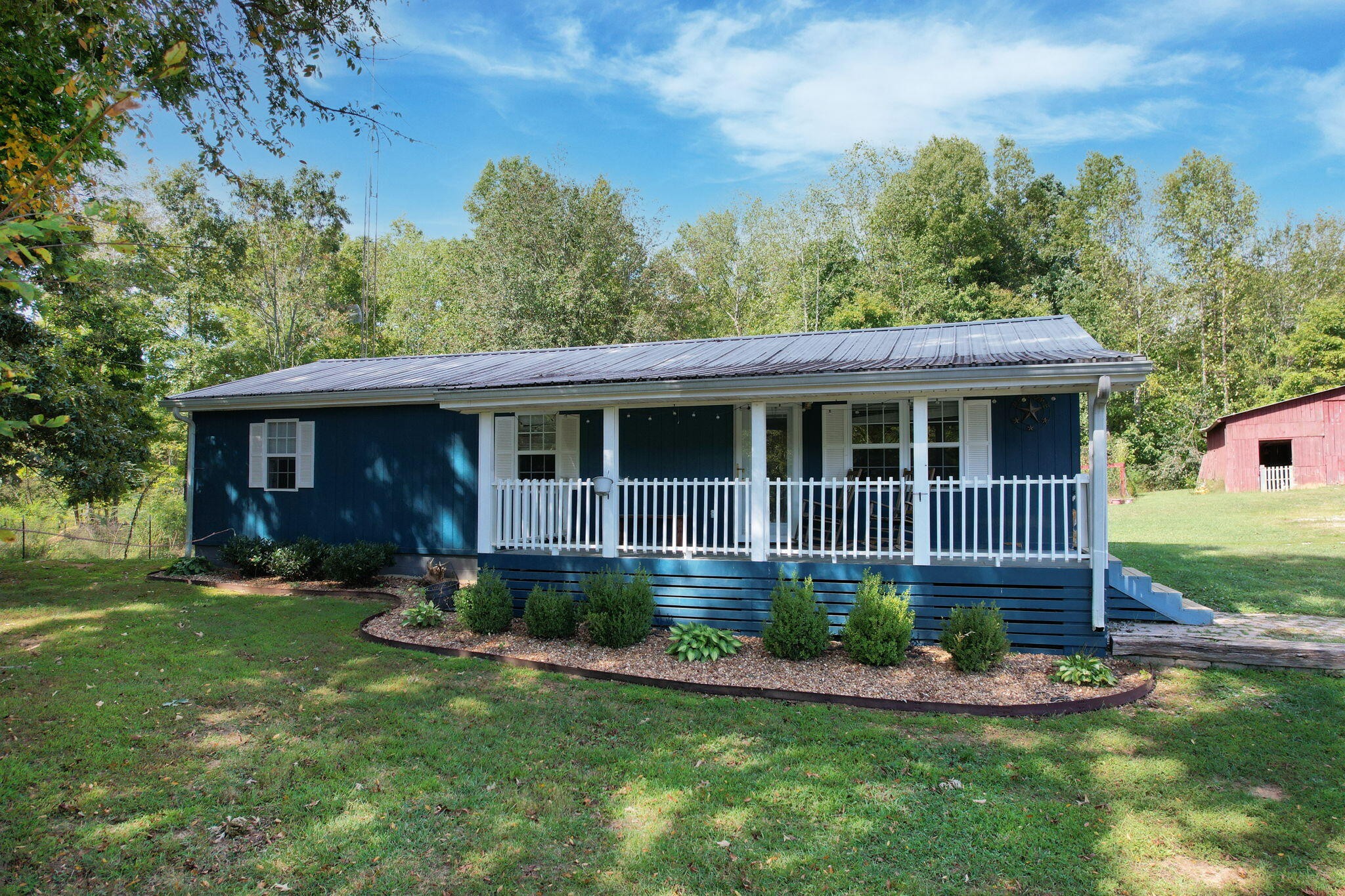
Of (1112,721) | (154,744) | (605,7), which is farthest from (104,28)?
(605,7)

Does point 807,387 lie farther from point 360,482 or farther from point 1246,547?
point 1246,547

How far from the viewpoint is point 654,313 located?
27.0 m

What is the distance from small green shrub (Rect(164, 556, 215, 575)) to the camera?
11.4 metres

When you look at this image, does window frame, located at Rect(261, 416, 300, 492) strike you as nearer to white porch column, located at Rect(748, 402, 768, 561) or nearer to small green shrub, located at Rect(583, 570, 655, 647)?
small green shrub, located at Rect(583, 570, 655, 647)

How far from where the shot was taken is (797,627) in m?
6.82

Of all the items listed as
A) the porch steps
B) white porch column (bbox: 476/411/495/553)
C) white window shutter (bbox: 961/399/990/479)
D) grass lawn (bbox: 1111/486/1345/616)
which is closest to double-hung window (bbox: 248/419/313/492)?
white porch column (bbox: 476/411/495/553)

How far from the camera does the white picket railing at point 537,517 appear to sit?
333 inches

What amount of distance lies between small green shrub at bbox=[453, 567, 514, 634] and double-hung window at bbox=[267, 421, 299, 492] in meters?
5.48

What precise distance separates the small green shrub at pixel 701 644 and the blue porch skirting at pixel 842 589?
0.52 m

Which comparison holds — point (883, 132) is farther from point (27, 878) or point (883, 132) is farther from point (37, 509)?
point (27, 878)

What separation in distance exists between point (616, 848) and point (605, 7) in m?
13.6

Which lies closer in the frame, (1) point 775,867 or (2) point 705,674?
(1) point 775,867

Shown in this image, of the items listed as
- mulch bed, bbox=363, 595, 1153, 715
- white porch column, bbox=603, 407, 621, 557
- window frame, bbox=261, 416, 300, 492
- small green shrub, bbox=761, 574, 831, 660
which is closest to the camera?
mulch bed, bbox=363, 595, 1153, 715

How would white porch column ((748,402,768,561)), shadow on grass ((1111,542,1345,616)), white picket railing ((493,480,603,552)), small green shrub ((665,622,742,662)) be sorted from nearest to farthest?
small green shrub ((665,622,742,662)) → white porch column ((748,402,768,561)) → white picket railing ((493,480,603,552)) → shadow on grass ((1111,542,1345,616))
